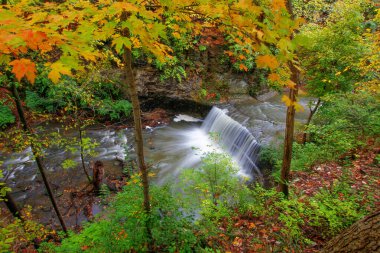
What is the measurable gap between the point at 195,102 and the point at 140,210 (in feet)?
34.8

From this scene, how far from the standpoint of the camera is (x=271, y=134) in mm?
9977

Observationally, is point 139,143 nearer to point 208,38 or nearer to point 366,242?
point 366,242

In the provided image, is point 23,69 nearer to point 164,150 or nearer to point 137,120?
point 137,120

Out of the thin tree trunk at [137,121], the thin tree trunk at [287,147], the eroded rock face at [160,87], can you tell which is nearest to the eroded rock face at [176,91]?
the eroded rock face at [160,87]

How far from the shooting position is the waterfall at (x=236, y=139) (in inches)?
368

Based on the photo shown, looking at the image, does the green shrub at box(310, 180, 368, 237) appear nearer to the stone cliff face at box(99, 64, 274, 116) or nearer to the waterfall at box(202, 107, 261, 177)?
the waterfall at box(202, 107, 261, 177)

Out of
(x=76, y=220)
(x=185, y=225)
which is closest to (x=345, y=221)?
(x=185, y=225)

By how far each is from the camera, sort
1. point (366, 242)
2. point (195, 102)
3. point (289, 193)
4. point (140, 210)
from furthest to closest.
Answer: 1. point (195, 102)
2. point (289, 193)
3. point (140, 210)
4. point (366, 242)

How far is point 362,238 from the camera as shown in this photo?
6.81 feet

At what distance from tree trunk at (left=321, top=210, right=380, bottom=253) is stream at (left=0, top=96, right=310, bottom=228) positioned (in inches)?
171

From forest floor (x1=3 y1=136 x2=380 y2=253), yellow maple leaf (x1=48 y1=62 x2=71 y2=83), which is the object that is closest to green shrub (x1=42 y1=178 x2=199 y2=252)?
forest floor (x1=3 y1=136 x2=380 y2=253)

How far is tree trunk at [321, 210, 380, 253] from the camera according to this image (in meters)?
1.98

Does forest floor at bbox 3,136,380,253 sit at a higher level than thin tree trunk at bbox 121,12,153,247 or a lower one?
lower

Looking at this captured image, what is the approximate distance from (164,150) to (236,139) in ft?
10.6
